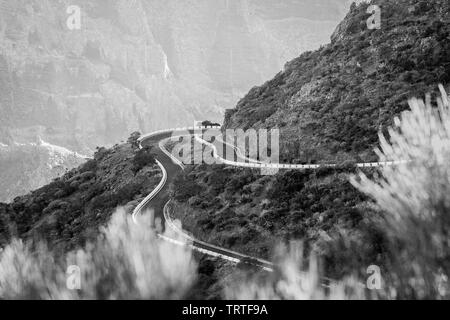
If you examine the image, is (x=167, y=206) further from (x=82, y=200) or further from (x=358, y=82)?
(x=358, y=82)

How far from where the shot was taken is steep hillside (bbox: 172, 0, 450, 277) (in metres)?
44.2

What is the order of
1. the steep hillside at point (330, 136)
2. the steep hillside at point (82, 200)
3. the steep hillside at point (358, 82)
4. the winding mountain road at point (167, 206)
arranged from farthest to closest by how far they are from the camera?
1. the steep hillside at point (82, 200)
2. the steep hillside at point (358, 82)
3. the winding mountain road at point (167, 206)
4. the steep hillside at point (330, 136)

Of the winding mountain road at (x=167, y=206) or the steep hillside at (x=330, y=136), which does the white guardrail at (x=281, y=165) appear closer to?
the steep hillside at (x=330, y=136)

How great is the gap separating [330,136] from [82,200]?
2869cm

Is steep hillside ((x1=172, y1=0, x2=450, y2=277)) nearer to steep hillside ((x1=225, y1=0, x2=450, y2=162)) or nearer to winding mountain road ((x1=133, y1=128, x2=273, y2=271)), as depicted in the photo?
steep hillside ((x1=225, y1=0, x2=450, y2=162))

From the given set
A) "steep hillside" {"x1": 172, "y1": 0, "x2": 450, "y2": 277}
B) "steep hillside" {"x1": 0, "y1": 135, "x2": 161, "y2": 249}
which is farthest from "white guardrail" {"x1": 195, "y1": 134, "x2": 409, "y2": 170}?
"steep hillside" {"x1": 0, "y1": 135, "x2": 161, "y2": 249}

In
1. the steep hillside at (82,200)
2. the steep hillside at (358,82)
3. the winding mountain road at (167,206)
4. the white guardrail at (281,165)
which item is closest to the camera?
the winding mountain road at (167,206)

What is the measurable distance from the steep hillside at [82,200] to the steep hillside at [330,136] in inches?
305

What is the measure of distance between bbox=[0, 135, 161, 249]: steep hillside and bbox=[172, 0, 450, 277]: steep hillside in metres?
7.75

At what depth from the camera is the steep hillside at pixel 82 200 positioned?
6316 centimetres

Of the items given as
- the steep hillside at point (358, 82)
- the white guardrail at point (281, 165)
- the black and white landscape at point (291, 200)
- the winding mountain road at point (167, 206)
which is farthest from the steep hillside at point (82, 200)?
the steep hillside at point (358, 82)
